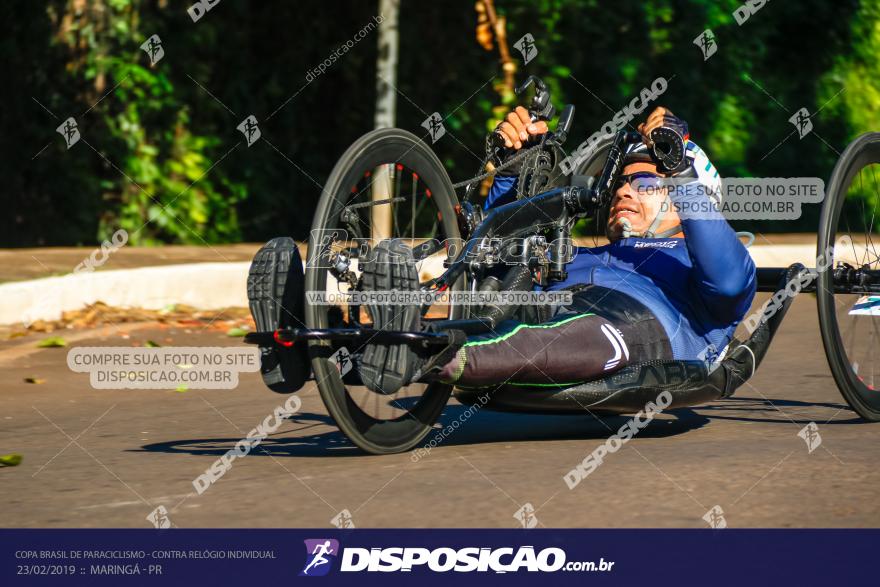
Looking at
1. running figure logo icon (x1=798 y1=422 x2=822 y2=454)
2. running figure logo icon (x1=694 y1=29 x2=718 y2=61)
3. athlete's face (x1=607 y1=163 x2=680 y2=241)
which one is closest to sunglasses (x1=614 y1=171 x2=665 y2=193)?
athlete's face (x1=607 y1=163 x2=680 y2=241)

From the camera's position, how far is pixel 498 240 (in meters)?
5.50

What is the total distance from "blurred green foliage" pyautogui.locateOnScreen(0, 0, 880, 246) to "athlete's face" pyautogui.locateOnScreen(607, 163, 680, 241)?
714 centimetres

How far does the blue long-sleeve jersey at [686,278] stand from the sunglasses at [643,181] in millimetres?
180

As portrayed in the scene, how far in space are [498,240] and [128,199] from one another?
25.5 feet

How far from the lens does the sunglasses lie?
593 cm

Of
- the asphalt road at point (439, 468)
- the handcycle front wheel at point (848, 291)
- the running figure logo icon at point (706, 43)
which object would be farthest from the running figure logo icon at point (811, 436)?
the running figure logo icon at point (706, 43)

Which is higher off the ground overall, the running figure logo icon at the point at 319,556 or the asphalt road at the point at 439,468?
the asphalt road at the point at 439,468

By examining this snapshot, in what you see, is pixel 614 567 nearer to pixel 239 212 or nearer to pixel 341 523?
pixel 341 523

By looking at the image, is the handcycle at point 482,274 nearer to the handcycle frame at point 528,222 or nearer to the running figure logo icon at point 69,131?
the handcycle frame at point 528,222

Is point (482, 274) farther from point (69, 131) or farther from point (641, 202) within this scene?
point (69, 131)

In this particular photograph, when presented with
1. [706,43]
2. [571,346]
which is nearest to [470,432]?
[571,346]

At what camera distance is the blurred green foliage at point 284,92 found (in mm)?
12461

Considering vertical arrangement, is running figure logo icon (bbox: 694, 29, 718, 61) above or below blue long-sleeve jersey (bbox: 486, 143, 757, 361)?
above

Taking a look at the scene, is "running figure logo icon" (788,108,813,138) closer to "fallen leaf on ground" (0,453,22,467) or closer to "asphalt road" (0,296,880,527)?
"asphalt road" (0,296,880,527)
